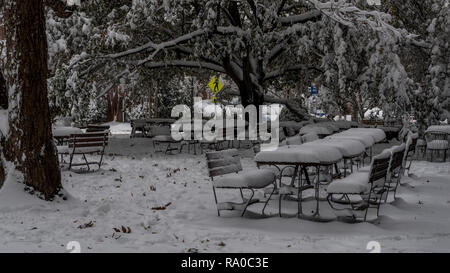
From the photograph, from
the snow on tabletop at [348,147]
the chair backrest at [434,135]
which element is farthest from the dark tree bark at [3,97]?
the chair backrest at [434,135]

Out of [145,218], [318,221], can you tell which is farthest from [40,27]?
[318,221]

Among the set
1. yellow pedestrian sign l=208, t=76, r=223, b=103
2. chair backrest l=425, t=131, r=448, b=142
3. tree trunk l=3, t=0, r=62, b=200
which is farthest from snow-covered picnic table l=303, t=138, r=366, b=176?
yellow pedestrian sign l=208, t=76, r=223, b=103

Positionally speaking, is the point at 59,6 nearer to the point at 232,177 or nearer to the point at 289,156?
the point at 232,177

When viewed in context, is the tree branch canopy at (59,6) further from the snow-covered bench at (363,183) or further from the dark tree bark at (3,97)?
the snow-covered bench at (363,183)

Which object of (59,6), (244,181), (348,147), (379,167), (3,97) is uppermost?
(59,6)

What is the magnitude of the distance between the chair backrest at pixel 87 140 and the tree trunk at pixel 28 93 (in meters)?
4.15

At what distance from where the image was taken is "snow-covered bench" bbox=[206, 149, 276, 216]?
307 inches

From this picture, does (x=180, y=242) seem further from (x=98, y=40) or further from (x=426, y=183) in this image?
(x=98, y=40)

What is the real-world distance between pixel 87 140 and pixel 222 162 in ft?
18.3

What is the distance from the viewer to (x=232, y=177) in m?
7.88

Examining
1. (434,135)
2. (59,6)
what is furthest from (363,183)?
(434,135)

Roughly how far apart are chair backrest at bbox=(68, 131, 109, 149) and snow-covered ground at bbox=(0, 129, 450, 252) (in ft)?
5.73

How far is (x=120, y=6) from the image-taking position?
21.4 meters

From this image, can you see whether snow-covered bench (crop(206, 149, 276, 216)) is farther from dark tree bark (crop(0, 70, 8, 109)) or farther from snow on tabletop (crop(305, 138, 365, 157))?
dark tree bark (crop(0, 70, 8, 109))
